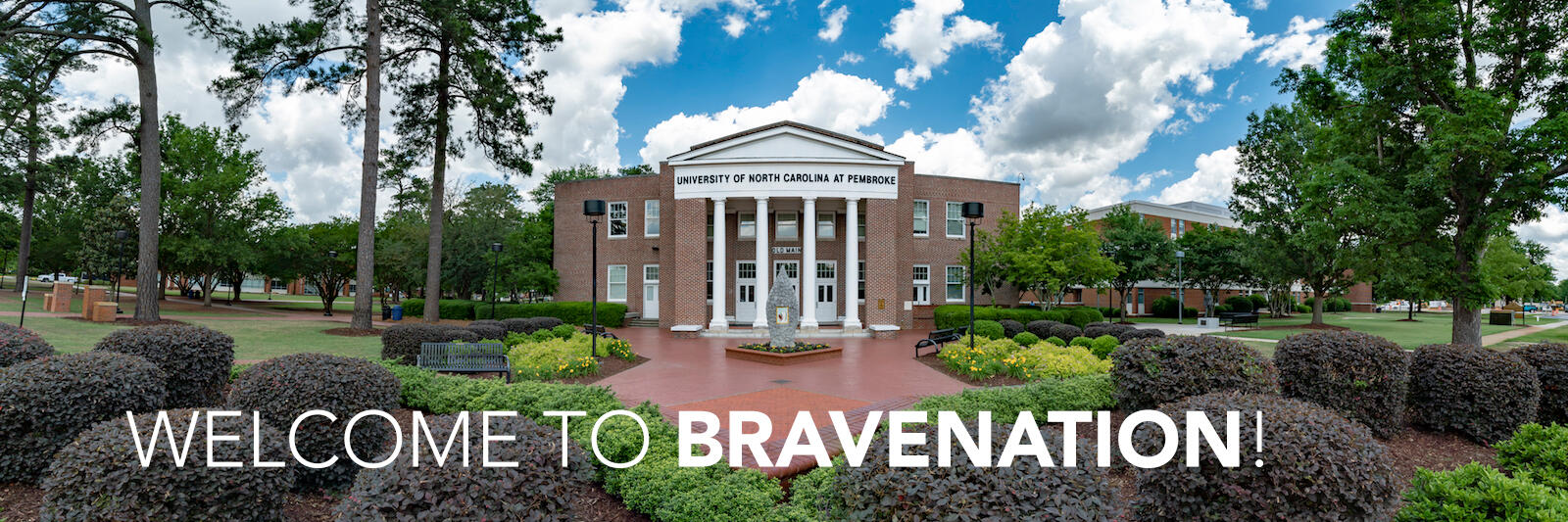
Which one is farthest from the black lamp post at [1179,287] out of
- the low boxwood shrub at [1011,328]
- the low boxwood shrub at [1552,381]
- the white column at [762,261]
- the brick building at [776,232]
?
the low boxwood shrub at [1552,381]

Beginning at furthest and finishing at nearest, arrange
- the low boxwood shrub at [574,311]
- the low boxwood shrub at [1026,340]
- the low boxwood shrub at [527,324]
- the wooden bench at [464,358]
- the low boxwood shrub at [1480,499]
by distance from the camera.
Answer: the low boxwood shrub at [574,311]
the low boxwood shrub at [527,324]
the low boxwood shrub at [1026,340]
the wooden bench at [464,358]
the low boxwood shrub at [1480,499]

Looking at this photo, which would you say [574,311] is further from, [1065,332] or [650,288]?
[1065,332]

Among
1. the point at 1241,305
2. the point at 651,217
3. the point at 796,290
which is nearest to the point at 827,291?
the point at 796,290

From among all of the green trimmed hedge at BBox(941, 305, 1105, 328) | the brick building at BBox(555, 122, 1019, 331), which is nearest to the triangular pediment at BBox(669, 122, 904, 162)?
the brick building at BBox(555, 122, 1019, 331)

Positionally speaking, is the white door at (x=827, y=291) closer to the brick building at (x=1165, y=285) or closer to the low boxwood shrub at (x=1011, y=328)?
the low boxwood shrub at (x=1011, y=328)

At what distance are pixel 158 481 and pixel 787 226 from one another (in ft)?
79.4

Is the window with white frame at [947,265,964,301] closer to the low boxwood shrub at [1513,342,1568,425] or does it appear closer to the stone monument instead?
the stone monument

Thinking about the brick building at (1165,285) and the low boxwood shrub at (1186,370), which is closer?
the low boxwood shrub at (1186,370)

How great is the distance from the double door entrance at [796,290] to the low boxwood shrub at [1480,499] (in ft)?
76.3

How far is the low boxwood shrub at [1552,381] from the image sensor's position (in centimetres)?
737

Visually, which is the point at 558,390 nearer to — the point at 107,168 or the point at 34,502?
the point at 34,502

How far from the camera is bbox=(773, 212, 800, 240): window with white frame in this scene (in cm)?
2761

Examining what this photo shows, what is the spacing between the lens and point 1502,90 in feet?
48.3

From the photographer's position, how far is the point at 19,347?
723 cm
